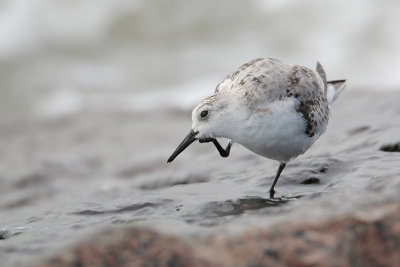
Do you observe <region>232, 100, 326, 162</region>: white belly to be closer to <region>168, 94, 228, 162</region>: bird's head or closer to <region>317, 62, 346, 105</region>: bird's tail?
<region>168, 94, 228, 162</region>: bird's head

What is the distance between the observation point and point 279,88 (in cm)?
592

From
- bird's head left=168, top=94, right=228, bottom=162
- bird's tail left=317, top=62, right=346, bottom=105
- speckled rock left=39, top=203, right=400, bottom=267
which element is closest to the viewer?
speckled rock left=39, top=203, right=400, bottom=267

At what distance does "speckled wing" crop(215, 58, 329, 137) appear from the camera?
18.9 feet

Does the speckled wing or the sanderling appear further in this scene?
the speckled wing

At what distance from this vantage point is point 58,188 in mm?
9484

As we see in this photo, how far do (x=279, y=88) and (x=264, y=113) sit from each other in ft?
1.42

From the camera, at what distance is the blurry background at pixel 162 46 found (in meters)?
17.5

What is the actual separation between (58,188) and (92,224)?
4513mm

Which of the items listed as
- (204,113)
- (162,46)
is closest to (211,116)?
(204,113)

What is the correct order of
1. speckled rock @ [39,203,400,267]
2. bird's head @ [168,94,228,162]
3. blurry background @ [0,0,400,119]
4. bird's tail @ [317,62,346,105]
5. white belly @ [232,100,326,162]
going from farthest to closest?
blurry background @ [0,0,400,119] < bird's tail @ [317,62,346,105] < bird's head @ [168,94,228,162] < white belly @ [232,100,326,162] < speckled rock @ [39,203,400,267]

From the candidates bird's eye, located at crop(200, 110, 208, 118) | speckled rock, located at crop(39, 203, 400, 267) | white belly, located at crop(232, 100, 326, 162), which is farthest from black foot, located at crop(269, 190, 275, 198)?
speckled rock, located at crop(39, 203, 400, 267)

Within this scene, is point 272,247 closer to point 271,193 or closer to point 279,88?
point 271,193

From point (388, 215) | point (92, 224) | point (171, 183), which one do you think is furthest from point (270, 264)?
point (171, 183)

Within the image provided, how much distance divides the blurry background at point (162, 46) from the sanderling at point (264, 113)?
10.1m
